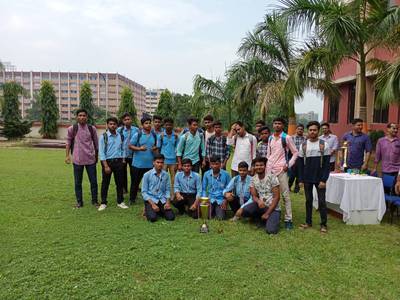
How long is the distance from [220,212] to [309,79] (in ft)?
16.7

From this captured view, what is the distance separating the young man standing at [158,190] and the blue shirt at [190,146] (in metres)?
0.75

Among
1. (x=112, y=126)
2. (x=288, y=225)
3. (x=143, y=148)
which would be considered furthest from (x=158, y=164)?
(x=288, y=225)

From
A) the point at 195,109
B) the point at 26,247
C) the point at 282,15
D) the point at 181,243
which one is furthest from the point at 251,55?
the point at 26,247

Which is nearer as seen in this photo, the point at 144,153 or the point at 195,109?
the point at 144,153

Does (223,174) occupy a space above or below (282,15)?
below

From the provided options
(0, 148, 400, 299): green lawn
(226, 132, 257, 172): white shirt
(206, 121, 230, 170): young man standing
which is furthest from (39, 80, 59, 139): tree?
(226, 132, 257, 172): white shirt

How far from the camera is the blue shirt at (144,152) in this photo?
6.62 meters

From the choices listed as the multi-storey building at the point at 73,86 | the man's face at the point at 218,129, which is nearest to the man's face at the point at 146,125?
the man's face at the point at 218,129

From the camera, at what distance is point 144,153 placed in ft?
21.9

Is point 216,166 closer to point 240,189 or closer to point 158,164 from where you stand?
point 240,189

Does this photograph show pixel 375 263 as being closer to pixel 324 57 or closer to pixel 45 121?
pixel 324 57

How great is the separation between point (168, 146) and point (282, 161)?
2478 mm

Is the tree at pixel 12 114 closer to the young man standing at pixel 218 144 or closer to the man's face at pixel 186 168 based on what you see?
the young man standing at pixel 218 144

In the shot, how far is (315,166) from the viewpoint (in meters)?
5.29
